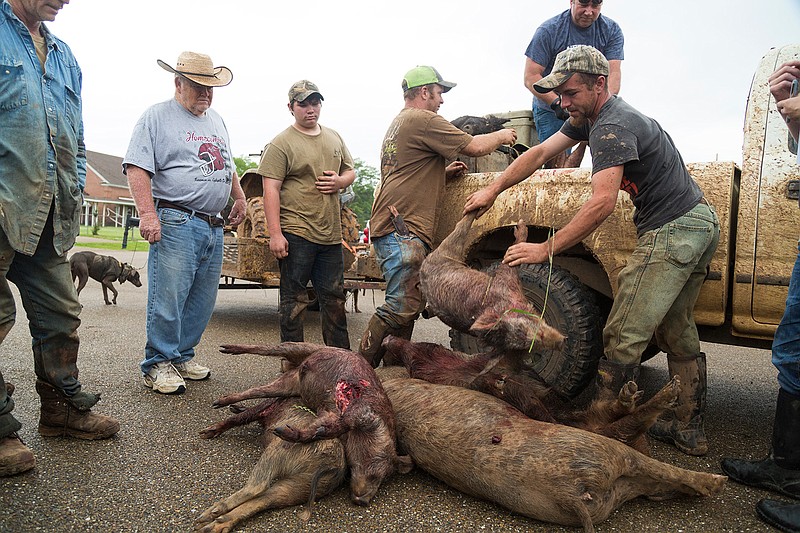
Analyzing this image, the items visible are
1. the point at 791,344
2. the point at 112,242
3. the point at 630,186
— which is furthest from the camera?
the point at 112,242

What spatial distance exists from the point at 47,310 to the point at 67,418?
65 centimetres

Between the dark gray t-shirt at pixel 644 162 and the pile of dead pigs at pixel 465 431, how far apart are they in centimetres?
84

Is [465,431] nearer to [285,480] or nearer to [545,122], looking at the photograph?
[285,480]

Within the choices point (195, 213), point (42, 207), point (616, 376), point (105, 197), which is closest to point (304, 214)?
point (195, 213)

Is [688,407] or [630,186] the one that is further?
[688,407]

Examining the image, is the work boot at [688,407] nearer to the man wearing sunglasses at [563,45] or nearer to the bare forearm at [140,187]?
the man wearing sunglasses at [563,45]

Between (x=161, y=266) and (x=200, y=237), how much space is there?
1.18 feet

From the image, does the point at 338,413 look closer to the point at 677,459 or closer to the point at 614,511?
the point at 614,511

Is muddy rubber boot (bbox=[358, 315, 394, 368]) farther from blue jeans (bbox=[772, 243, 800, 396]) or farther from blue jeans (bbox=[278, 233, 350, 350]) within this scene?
blue jeans (bbox=[772, 243, 800, 396])

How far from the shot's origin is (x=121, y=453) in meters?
3.25

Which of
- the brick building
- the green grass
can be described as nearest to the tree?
the green grass

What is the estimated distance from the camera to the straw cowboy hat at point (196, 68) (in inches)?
176

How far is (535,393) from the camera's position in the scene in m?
3.32

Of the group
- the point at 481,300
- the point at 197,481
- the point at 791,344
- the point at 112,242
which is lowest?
the point at 112,242
